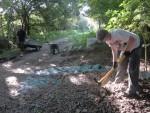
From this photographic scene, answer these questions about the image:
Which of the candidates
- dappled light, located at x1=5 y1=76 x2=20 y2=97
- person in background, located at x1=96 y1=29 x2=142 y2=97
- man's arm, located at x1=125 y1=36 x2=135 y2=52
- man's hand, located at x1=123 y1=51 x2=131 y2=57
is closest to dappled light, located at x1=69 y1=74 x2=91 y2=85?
dappled light, located at x1=5 y1=76 x2=20 y2=97

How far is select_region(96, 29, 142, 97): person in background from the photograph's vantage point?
21.7 ft

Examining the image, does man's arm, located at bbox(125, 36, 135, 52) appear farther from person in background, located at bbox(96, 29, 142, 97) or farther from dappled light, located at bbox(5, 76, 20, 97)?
dappled light, located at bbox(5, 76, 20, 97)

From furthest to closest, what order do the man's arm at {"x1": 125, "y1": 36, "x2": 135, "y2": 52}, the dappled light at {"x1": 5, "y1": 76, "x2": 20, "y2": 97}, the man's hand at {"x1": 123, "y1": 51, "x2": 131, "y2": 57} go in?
the dappled light at {"x1": 5, "y1": 76, "x2": 20, "y2": 97}, the man's hand at {"x1": 123, "y1": 51, "x2": 131, "y2": 57}, the man's arm at {"x1": 125, "y1": 36, "x2": 135, "y2": 52}

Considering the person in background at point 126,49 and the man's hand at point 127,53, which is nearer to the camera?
the person in background at point 126,49

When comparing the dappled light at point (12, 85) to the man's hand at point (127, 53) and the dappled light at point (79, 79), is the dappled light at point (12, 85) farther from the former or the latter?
the man's hand at point (127, 53)

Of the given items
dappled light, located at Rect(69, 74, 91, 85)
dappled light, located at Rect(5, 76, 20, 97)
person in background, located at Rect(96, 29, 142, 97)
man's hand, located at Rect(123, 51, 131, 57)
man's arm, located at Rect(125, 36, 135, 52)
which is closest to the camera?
person in background, located at Rect(96, 29, 142, 97)

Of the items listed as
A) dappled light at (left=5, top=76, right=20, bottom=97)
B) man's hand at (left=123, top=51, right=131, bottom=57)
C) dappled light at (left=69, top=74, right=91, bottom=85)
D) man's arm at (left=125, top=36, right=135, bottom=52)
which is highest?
man's arm at (left=125, top=36, right=135, bottom=52)

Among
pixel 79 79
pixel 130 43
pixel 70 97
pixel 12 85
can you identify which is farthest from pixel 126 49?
pixel 12 85

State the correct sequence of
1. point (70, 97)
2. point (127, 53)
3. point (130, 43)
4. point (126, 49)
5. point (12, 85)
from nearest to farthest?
point (130, 43), point (126, 49), point (127, 53), point (70, 97), point (12, 85)

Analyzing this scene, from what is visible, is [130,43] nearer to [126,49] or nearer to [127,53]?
[126,49]

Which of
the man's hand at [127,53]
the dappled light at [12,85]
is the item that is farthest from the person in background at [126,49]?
the dappled light at [12,85]

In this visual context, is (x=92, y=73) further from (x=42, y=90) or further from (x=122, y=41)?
(x=122, y=41)

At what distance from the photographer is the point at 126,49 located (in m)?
7.00

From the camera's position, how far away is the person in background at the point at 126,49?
260 inches
